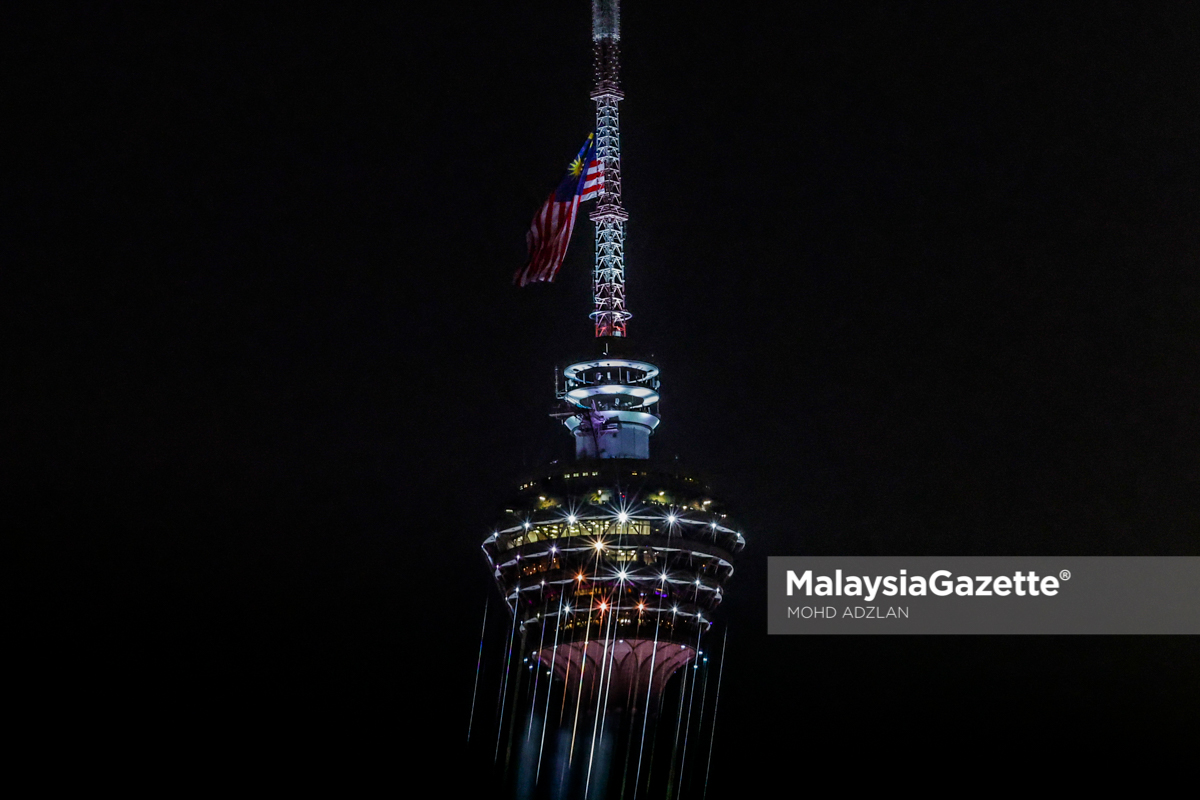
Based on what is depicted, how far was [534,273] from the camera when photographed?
16712cm

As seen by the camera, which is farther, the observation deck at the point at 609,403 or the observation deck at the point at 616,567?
the observation deck at the point at 609,403

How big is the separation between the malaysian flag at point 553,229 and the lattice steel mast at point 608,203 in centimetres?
1265

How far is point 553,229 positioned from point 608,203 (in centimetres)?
2198

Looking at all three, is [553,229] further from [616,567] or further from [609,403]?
[616,567]

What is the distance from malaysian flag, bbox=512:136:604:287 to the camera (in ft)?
549

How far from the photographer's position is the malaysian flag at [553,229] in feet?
549

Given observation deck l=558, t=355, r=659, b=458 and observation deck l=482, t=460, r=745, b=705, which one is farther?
observation deck l=558, t=355, r=659, b=458

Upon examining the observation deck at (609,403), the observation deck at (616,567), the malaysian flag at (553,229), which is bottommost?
the observation deck at (616,567)

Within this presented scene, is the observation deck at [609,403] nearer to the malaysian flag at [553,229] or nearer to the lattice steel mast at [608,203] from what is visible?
the lattice steel mast at [608,203]

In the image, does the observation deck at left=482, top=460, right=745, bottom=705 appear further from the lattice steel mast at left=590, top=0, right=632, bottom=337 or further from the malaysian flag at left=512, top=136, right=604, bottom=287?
the malaysian flag at left=512, top=136, right=604, bottom=287

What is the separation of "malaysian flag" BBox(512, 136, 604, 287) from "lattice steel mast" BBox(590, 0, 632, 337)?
41.5 feet

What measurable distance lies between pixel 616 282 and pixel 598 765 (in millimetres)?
49988

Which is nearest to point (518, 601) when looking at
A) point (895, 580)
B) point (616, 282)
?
point (616, 282)

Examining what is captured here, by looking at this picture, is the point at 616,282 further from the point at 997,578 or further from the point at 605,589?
the point at 997,578
